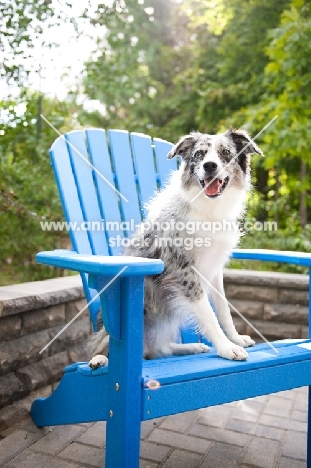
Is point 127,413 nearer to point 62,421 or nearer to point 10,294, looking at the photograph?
point 62,421

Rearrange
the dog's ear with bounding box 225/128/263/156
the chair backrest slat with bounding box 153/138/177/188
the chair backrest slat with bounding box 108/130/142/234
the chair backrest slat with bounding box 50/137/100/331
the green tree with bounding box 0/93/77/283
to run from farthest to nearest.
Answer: the green tree with bounding box 0/93/77/283
the chair backrest slat with bounding box 153/138/177/188
the chair backrest slat with bounding box 108/130/142/234
the chair backrest slat with bounding box 50/137/100/331
the dog's ear with bounding box 225/128/263/156

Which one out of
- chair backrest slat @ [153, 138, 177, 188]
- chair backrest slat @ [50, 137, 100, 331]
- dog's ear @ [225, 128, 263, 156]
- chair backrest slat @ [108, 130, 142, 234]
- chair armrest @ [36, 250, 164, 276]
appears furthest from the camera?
chair backrest slat @ [153, 138, 177, 188]

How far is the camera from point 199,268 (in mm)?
1987

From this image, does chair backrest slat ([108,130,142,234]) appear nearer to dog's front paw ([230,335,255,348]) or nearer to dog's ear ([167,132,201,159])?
dog's ear ([167,132,201,159])

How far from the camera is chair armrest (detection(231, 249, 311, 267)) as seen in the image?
6.89ft

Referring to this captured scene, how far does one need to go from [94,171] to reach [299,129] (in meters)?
2.44

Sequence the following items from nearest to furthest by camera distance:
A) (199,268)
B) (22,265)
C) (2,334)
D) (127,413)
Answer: (127,413) → (199,268) → (2,334) → (22,265)

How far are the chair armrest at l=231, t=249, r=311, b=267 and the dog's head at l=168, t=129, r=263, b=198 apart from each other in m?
0.39

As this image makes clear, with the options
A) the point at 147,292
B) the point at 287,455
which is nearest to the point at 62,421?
the point at 147,292

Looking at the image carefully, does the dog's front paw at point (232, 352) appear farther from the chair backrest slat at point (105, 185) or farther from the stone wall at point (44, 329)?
the stone wall at point (44, 329)

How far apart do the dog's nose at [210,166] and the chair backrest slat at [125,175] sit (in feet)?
2.58

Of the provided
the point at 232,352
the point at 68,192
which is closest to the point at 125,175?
the point at 68,192

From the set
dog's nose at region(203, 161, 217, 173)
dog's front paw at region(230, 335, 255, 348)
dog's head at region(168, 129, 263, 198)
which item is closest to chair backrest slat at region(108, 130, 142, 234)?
dog's head at region(168, 129, 263, 198)

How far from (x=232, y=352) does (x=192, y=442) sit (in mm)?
820
